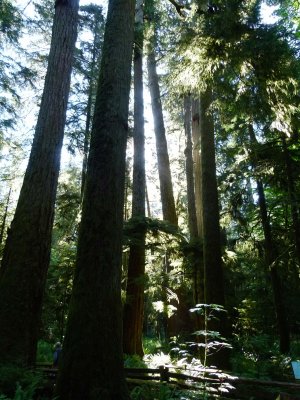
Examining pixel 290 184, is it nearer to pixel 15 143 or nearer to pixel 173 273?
pixel 173 273

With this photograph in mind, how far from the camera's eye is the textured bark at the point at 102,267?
339 cm

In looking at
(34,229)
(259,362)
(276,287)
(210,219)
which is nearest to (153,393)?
(34,229)

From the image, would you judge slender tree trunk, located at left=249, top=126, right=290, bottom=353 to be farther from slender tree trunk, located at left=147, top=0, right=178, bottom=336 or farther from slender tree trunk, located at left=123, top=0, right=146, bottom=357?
slender tree trunk, located at left=123, top=0, right=146, bottom=357

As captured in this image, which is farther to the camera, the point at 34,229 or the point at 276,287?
the point at 276,287

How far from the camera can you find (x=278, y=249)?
13.1 meters

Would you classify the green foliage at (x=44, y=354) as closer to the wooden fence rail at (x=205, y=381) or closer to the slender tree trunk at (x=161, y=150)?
the slender tree trunk at (x=161, y=150)

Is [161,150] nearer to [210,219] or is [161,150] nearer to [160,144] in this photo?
[160,144]

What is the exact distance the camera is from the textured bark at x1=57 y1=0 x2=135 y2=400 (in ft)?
11.1

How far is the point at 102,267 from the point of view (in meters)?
3.73

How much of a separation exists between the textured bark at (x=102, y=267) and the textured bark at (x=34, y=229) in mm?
1703

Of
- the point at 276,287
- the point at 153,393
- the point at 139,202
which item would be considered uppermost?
the point at 139,202

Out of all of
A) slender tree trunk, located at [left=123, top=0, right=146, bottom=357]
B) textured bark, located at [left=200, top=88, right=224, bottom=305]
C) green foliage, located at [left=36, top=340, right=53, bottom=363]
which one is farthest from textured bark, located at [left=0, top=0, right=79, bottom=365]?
green foliage, located at [left=36, top=340, right=53, bottom=363]

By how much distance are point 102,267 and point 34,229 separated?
2214mm

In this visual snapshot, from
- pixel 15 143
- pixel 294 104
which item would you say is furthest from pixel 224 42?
pixel 15 143
